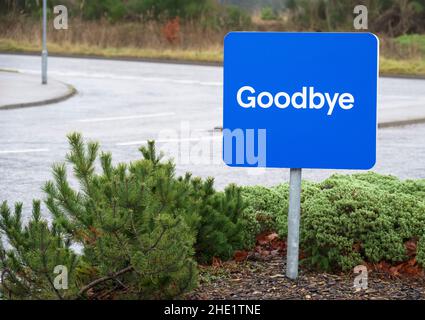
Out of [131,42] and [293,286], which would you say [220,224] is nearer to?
[293,286]

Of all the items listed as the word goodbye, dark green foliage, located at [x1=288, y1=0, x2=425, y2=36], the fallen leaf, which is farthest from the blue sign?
dark green foliage, located at [x1=288, y1=0, x2=425, y2=36]

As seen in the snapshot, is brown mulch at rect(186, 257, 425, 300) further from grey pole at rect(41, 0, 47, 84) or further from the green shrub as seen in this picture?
grey pole at rect(41, 0, 47, 84)

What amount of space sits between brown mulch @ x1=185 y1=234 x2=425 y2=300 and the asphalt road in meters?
4.69

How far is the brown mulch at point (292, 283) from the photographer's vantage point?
17.5 ft

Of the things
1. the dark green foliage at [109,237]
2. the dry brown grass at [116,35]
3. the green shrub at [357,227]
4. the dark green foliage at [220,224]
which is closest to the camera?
the dark green foliage at [109,237]

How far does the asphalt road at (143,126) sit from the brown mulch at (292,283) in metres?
4.69

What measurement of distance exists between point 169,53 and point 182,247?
105ft

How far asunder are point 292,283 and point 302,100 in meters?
0.99

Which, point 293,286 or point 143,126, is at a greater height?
point 293,286

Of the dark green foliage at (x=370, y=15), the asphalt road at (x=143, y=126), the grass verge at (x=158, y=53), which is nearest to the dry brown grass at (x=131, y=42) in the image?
the grass verge at (x=158, y=53)

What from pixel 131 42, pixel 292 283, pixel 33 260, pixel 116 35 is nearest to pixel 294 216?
pixel 292 283

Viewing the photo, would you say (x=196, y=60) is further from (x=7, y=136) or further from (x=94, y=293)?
(x=94, y=293)

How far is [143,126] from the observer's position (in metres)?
17.2

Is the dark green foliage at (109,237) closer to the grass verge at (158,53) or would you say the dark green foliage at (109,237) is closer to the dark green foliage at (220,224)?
the dark green foliage at (220,224)
